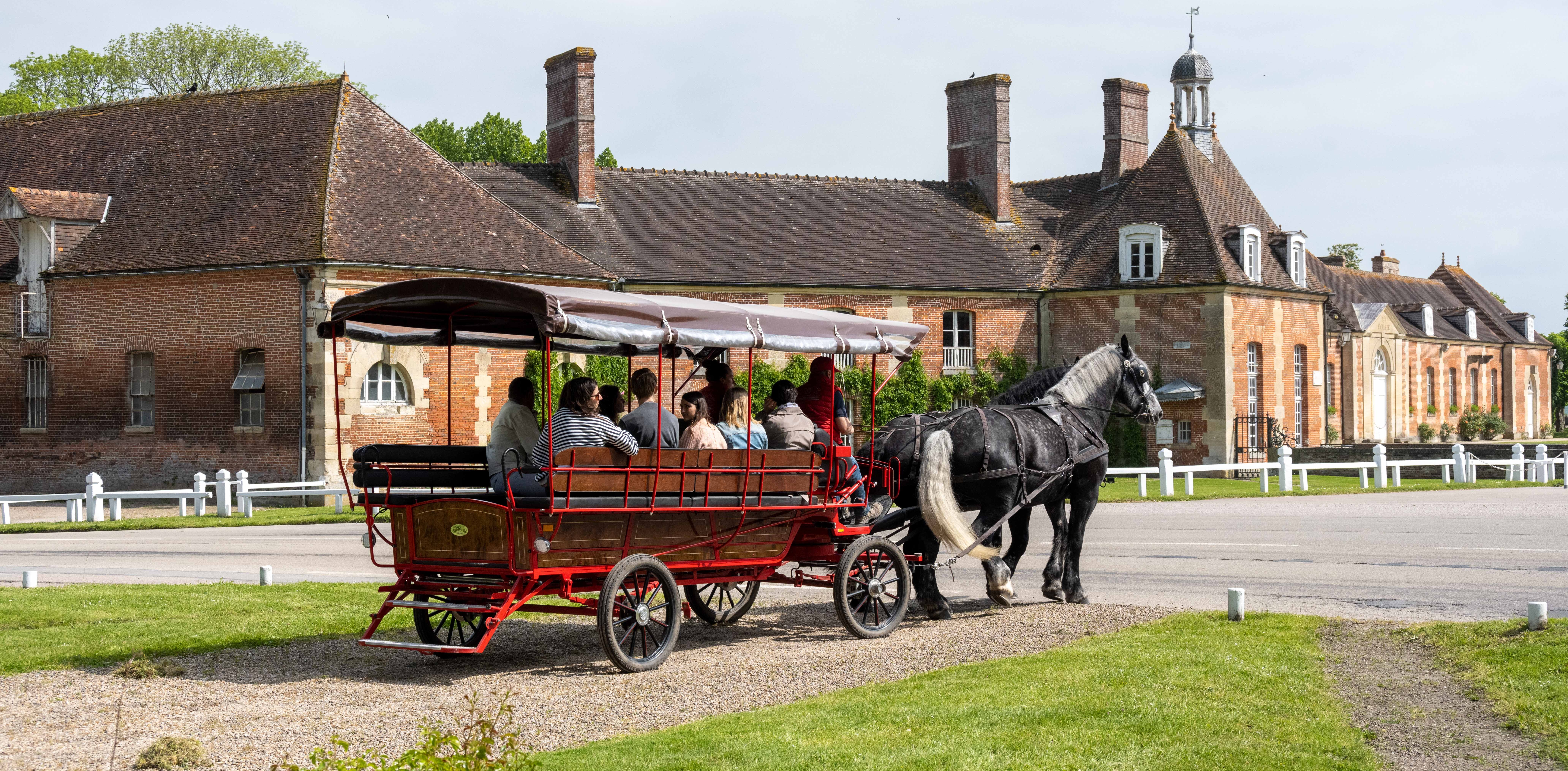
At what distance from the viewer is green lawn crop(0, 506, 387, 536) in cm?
2280

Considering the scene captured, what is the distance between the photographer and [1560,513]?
64.9 feet

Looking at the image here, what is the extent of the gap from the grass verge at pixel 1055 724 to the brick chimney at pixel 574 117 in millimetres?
28536

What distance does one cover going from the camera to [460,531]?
837cm

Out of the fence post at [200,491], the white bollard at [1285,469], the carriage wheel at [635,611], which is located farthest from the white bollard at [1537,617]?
the fence post at [200,491]

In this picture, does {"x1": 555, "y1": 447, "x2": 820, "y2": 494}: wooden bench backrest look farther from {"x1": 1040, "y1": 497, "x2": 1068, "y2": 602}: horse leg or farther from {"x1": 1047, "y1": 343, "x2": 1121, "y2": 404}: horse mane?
{"x1": 1047, "y1": 343, "x2": 1121, "y2": 404}: horse mane

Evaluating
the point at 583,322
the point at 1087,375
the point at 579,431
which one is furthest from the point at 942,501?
the point at 583,322

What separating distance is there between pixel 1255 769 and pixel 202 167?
29.1 meters

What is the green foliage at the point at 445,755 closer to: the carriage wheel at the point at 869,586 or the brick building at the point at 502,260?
the carriage wheel at the point at 869,586

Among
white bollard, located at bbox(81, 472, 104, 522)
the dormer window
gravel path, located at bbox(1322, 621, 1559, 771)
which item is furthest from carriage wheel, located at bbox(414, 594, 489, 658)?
the dormer window

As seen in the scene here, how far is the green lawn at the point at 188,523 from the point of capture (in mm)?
22797

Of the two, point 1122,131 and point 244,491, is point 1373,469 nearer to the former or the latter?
point 1122,131

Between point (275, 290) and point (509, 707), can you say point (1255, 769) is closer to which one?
point (509, 707)

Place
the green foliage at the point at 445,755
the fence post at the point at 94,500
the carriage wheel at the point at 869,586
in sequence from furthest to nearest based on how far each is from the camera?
the fence post at the point at 94,500, the carriage wheel at the point at 869,586, the green foliage at the point at 445,755

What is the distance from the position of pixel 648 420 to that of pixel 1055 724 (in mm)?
3495
